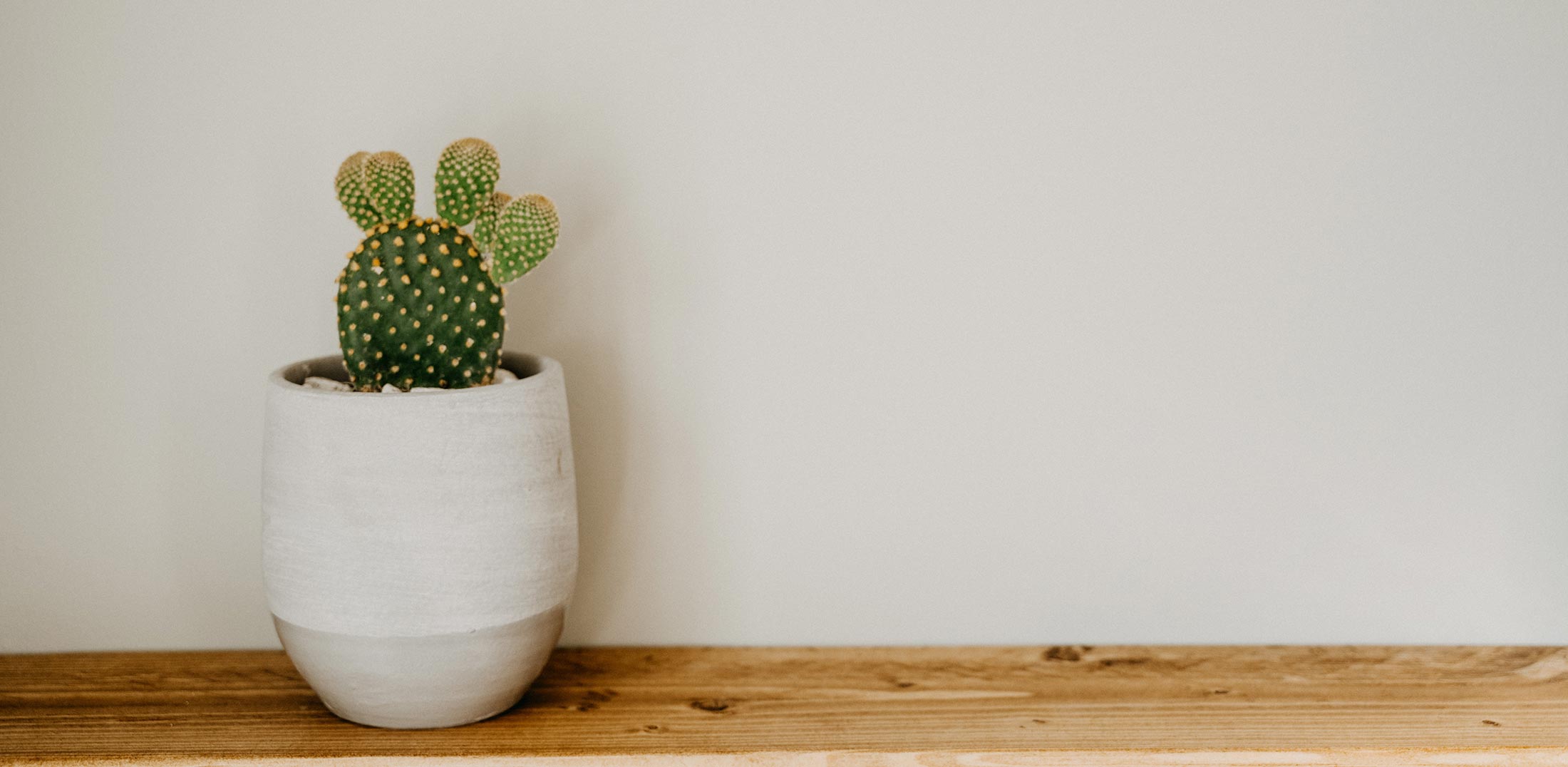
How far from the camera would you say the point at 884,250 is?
0.96m

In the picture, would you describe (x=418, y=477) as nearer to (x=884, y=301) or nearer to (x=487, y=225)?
(x=487, y=225)

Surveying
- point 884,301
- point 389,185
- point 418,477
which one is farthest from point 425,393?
point 884,301

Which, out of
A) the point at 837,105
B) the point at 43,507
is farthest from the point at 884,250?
the point at 43,507

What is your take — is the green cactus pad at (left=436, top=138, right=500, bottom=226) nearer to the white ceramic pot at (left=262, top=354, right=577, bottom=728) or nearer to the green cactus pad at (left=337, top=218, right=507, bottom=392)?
the green cactus pad at (left=337, top=218, right=507, bottom=392)

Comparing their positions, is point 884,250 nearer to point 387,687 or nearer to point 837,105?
point 837,105

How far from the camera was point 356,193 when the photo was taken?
0.81 meters

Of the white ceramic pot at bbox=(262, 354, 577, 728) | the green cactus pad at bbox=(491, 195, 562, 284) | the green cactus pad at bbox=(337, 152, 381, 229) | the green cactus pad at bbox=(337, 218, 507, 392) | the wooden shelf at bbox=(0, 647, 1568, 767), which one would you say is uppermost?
the green cactus pad at bbox=(337, 152, 381, 229)

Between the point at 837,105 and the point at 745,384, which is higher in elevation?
the point at 837,105

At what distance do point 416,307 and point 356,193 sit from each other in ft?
0.38

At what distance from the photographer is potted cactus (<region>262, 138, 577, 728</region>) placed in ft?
2.47

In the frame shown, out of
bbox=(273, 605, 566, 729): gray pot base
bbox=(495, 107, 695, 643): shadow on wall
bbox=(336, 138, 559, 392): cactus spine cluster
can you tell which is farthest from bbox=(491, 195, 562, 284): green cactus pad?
bbox=(273, 605, 566, 729): gray pot base

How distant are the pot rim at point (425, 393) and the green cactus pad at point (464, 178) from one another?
0.13 metres

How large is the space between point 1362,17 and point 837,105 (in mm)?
451

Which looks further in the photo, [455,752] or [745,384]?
[745,384]
